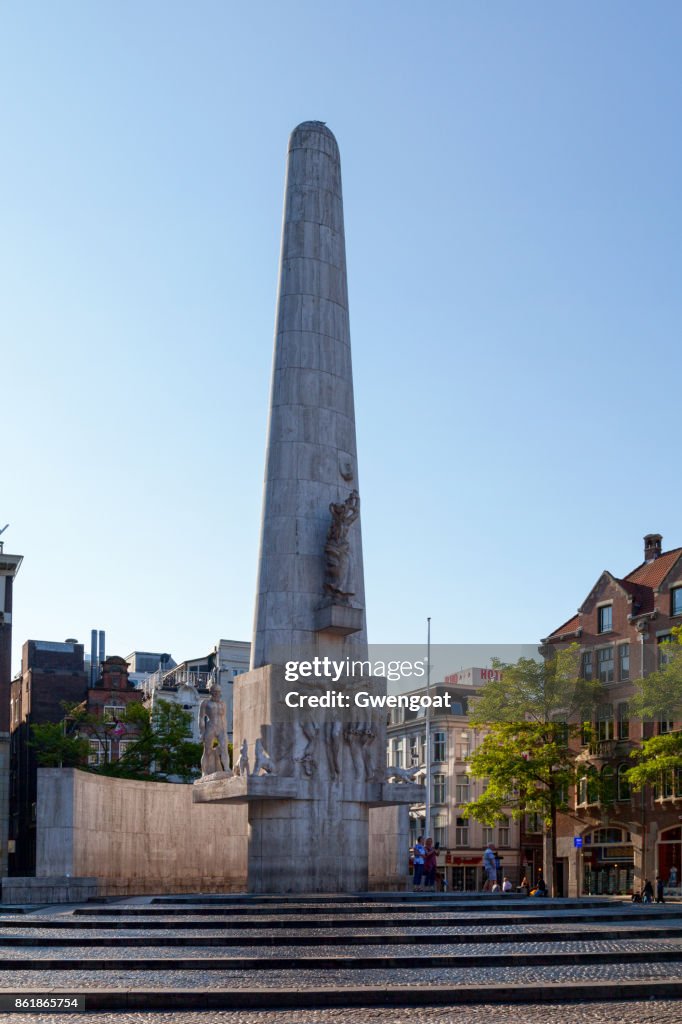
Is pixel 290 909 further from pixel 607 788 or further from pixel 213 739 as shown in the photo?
pixel 607 788

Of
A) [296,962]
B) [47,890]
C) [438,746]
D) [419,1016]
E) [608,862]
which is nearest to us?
[419,1016]

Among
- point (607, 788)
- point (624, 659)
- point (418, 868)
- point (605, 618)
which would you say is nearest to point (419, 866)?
point (418, 868)

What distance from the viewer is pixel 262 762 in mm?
26500

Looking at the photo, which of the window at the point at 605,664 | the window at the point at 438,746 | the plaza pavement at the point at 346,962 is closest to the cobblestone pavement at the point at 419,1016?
the plaza pavement at the point at 346,962

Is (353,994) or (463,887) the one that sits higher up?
(353,994)

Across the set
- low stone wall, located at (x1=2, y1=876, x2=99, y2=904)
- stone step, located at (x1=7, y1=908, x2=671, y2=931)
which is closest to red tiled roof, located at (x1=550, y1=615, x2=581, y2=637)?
low stone wall, located at (x1=2, y1=876, x2=99, y2=904)

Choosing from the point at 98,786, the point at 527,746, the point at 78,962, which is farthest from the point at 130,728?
the point at 78,962

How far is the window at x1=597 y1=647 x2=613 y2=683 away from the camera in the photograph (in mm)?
59562

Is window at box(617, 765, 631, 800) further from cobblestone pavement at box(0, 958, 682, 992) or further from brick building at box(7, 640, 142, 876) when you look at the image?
cobblestone pavement at box(0, 958, 682, 992)

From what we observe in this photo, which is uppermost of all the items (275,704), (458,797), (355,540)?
(355,540)

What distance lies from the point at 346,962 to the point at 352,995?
2352 millimetres

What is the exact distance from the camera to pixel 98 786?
94.5 ft

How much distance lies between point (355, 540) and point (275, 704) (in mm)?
Answer: 4342

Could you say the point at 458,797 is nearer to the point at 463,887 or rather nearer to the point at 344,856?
the point at 463,887
